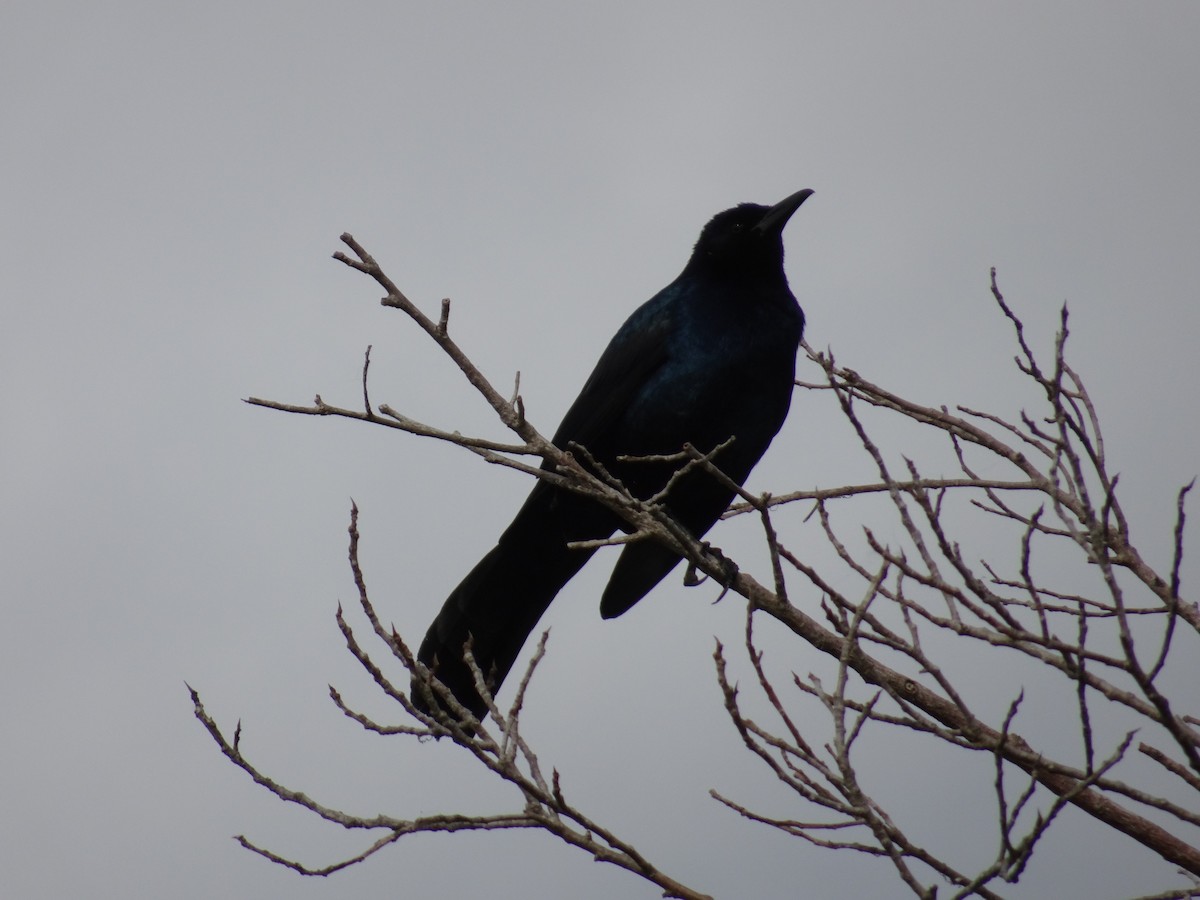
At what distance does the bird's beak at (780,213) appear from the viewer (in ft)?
20.1

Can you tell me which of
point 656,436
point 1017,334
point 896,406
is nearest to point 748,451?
point 656,436

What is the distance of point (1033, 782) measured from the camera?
2631 mm

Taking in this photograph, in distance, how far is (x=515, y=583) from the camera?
18.8ft

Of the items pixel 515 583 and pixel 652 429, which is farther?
pixel 515 583

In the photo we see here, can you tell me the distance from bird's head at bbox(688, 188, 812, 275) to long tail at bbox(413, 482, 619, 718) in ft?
4.33

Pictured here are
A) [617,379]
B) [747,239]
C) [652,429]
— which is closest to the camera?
[652,429]

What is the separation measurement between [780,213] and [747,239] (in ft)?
0.77

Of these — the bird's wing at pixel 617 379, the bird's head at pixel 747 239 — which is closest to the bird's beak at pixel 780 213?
the bird's head at pixel 747 239

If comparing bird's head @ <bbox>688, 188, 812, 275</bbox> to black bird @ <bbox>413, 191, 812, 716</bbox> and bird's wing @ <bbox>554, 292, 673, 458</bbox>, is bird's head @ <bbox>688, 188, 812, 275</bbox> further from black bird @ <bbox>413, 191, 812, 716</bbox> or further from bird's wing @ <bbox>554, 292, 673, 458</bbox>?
bird's wing @ <bbox>554, 292, 673, 458</bbox>

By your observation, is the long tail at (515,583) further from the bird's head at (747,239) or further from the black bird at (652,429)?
the bird's head at (747,239)

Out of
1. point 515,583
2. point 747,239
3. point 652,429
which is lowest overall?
point 515,583

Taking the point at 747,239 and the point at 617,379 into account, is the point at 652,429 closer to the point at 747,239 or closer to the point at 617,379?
the point at 617,379

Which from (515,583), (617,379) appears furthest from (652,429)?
(515,583)

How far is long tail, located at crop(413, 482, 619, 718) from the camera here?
5.62 metres
